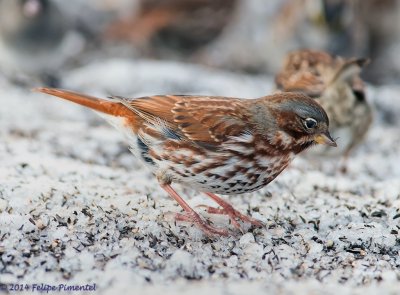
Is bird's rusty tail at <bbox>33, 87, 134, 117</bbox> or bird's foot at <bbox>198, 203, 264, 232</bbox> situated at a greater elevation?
bird's rusty tail at <bbox>33, 87, 134, 117</bbox>

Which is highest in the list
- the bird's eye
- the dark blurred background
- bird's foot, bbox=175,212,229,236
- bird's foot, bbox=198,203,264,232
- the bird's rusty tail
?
the dark blurred background

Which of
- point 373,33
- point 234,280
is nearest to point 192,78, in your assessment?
point 373,33

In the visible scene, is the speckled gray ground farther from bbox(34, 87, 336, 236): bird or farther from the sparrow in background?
the sparrow in background

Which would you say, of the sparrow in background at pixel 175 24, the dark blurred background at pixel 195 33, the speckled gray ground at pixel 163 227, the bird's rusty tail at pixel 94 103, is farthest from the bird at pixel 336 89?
the sparrow in background at pixel 175 24

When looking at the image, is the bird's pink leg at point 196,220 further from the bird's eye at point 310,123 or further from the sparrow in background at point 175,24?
the sparrow in background at point 175,24

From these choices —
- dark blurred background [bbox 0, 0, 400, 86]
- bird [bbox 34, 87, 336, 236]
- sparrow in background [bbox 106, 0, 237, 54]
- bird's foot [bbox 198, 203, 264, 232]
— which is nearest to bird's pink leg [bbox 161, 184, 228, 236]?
bird [bbox 34, 87, 336, 236]

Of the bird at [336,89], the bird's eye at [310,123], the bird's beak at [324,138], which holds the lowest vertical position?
the bird's beak at [324,138]

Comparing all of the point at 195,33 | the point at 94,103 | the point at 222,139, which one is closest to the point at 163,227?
the point at 222,139
